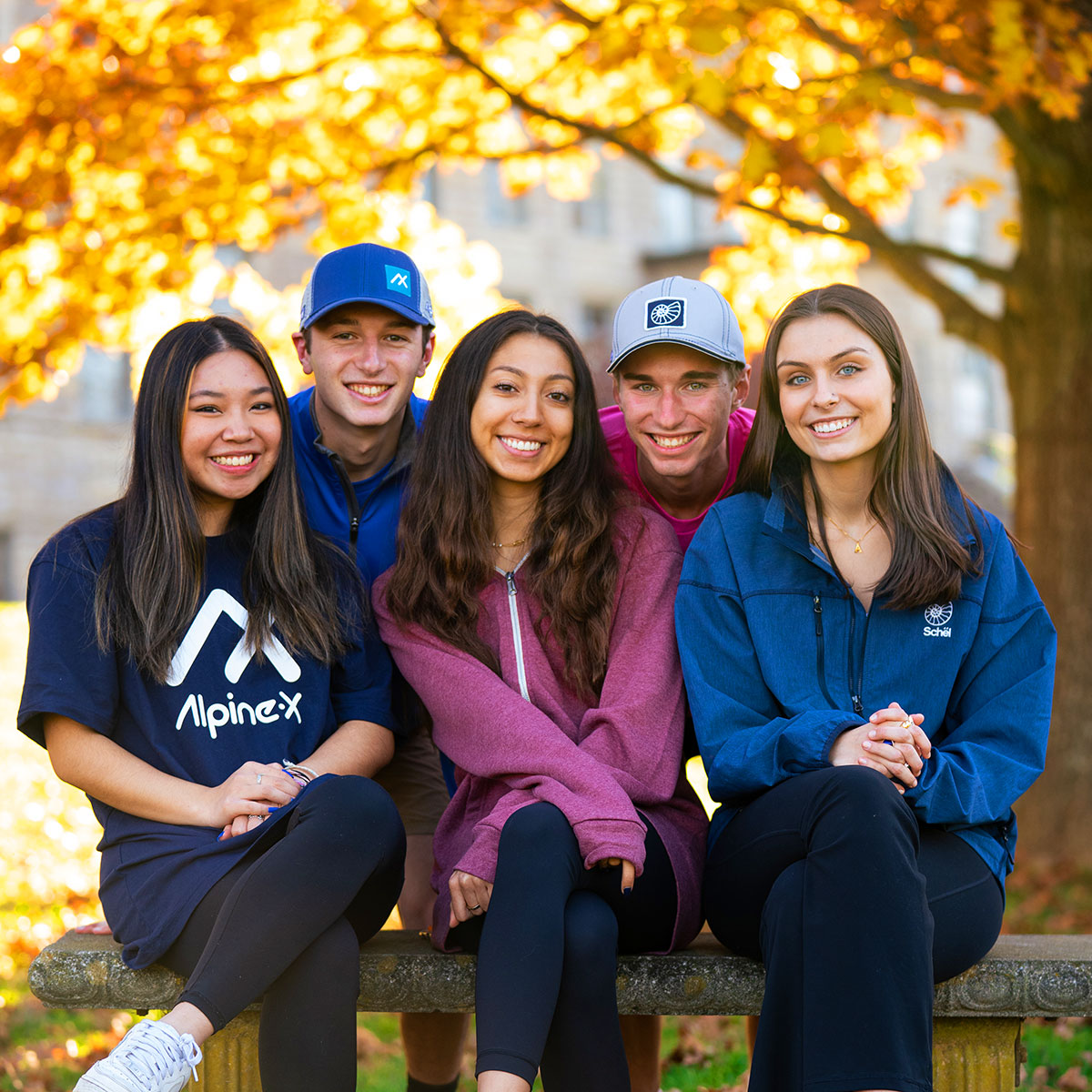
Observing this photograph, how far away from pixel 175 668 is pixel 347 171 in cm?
431

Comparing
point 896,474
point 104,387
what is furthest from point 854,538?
point 104,387

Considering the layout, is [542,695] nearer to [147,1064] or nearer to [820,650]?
[820,650]

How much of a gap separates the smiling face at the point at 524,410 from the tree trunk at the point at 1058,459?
391 cm

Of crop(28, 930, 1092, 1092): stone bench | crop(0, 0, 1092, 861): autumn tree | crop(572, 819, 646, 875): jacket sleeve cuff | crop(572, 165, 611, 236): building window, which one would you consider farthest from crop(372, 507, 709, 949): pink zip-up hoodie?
crop(572, 165, 611, 236): building window

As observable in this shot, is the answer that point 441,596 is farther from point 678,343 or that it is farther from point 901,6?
point 901,6

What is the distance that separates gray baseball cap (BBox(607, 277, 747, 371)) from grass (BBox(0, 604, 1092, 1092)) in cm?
224

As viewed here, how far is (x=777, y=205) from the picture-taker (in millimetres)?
6430

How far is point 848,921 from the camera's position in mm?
2775

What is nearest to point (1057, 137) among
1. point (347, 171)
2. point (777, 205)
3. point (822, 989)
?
point (777, 205)

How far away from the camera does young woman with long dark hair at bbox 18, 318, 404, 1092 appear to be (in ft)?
9.50

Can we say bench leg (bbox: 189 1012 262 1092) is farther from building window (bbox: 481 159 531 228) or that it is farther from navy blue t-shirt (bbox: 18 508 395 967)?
building window (bbox: 481 159 531 228)

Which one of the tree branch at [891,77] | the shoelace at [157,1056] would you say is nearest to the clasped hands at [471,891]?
the shoelace at [157,1056]

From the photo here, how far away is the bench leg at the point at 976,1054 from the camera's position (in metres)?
3.21

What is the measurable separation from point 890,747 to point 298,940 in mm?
1332
